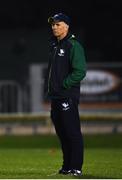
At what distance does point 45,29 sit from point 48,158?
14.6m

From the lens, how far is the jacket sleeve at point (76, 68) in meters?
11.5

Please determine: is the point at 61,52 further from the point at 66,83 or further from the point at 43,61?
the point at 43,61

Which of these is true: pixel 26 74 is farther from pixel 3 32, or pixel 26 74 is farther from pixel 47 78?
pixel 47 78

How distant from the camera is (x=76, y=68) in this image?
11570mm

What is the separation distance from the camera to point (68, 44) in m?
11.6

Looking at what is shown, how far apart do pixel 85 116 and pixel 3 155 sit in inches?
282

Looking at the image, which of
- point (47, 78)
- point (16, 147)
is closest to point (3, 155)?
point (16, 147)

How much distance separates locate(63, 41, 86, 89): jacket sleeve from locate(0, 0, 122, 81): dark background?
1716cm

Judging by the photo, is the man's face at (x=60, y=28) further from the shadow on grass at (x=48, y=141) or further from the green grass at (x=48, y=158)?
the shadow on grass at (x=48, y=141)

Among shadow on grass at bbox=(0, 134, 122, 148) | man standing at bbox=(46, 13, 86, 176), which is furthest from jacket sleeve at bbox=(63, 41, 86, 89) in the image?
shadow on grass at bbox=(0, 134, 122, 148)

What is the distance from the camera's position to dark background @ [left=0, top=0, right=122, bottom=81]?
96.8 feet

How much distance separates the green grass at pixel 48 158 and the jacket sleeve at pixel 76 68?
1.24 m

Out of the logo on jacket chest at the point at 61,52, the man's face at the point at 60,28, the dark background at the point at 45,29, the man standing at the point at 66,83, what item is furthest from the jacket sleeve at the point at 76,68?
the dark background at the point at 45,29

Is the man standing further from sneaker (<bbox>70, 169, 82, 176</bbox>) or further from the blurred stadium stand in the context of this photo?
the blurred stadium stand
